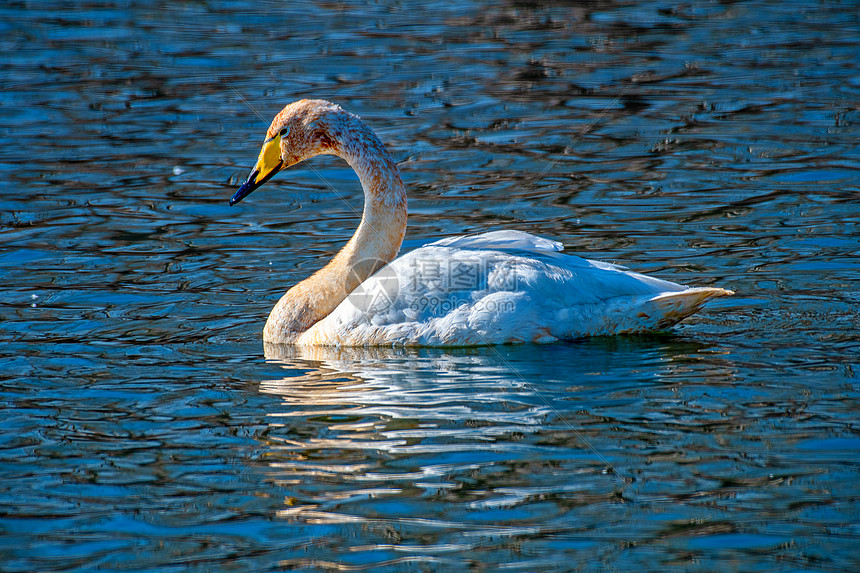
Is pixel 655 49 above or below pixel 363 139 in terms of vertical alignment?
above

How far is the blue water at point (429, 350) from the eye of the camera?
4625 mm

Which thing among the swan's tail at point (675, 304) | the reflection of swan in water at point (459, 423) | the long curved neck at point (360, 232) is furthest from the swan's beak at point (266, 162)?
the swan's tail at point (675, 304)

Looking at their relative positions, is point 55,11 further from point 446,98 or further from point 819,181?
point 819,181

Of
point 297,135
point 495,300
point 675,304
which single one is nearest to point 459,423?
point 495,300

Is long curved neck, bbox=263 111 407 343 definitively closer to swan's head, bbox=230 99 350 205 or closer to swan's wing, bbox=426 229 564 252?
swan's head, bbox=230 99 350 205

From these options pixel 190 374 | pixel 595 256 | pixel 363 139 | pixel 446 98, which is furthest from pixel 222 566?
pixel 446 98

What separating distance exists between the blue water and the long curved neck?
43cm

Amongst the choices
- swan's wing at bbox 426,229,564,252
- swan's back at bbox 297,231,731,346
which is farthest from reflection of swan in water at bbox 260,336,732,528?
swan's wing at bbox 426,229,564,252

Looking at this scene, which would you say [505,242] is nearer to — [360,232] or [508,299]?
[508,299]

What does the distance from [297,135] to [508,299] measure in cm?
201

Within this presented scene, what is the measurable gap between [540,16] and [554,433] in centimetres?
1352

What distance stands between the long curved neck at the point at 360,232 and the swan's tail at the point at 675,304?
72.7 inches

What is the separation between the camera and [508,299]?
6.68m

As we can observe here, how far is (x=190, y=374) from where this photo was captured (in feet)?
21.5
